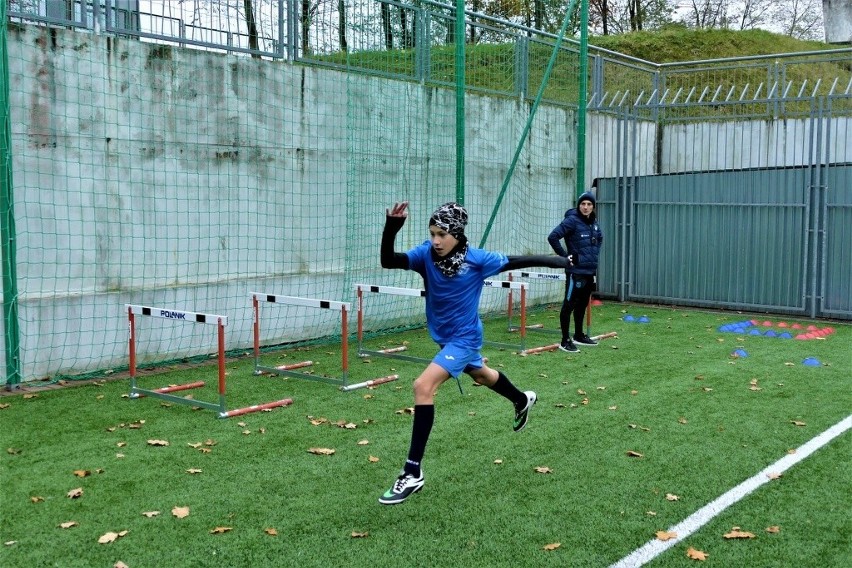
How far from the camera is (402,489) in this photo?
539 cm

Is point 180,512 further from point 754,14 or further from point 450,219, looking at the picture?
point 754,14

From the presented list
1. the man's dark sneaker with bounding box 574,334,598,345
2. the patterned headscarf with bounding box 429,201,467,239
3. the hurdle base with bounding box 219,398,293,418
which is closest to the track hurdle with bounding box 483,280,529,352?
the man's dark sneaker with bounding box 574,334,598,345

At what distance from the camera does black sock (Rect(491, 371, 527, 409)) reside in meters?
6.39

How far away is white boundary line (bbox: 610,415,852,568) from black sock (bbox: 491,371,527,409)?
1592mm


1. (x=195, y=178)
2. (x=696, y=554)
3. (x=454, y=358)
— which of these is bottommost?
(x=696, y=554)

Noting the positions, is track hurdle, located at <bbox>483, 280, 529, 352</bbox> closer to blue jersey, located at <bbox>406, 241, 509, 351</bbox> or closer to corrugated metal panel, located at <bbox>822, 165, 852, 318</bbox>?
blue jersey, located at <bbox>406, 241, 509, 351</bbox>

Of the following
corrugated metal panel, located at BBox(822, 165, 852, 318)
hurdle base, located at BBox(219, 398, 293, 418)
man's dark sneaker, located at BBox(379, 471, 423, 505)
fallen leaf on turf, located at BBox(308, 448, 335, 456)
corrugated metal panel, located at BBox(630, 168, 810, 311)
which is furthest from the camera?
corrugated metal panel, located at BBox(630, 168, 810, 311)

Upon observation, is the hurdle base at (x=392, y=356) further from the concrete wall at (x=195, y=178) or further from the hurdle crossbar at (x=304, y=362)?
the concrete wall at (x=195, y=178)

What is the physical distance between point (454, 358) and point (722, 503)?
1.86m

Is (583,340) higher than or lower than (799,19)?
lower

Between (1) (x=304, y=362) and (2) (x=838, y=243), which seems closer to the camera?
(1) (x=304, y=362)

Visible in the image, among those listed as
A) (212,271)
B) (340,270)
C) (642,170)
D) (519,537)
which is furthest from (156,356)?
(642,170)

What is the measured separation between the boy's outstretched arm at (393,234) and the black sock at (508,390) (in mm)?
1151

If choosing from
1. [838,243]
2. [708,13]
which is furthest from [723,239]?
[708,13]
